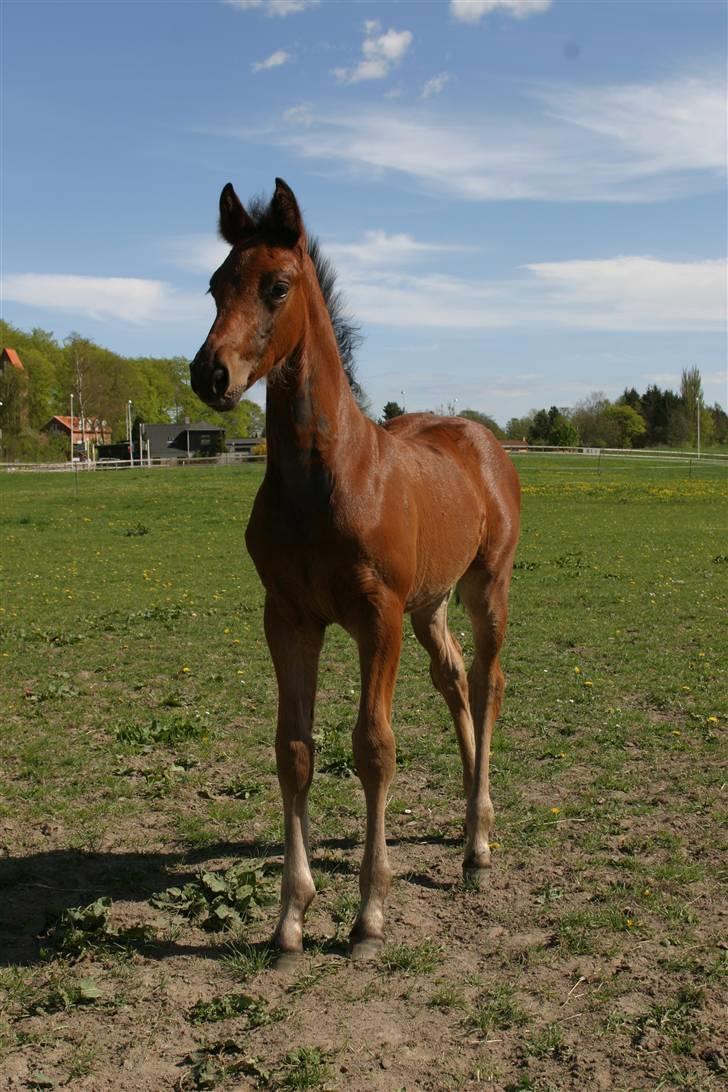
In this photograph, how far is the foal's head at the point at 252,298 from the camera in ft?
11.6

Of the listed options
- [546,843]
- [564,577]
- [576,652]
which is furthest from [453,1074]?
[564,577]

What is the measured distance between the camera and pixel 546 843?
5.18 m

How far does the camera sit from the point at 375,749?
4.13 meters

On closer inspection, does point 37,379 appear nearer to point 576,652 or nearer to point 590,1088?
point 576,652

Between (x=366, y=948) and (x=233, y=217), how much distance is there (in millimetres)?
3028

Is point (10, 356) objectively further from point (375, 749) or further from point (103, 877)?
point (375, 749)

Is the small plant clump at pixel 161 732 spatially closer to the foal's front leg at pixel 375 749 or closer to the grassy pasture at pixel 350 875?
the grassy pasture at pixel 350 875

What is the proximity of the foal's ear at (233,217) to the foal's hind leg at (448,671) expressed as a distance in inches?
93.9

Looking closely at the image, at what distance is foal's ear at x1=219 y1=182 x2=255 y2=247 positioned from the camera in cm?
394

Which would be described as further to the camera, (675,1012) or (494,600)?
(494,600)

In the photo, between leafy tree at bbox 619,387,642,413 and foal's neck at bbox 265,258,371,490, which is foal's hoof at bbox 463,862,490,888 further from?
leafy tree at bbox 619,387,642,413

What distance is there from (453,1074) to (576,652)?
704 cm

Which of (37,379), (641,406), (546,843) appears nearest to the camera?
(546,843)

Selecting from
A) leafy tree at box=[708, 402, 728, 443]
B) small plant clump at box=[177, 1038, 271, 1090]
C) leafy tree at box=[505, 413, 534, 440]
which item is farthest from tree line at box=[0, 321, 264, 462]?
small plant clump at box=[177, 1038, 271, 1090]
